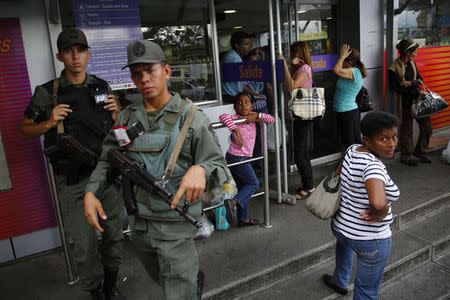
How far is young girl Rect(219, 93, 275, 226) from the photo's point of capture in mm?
3859

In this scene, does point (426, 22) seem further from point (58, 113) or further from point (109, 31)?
point (58, 113)

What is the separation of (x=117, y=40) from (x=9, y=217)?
76.3 inches

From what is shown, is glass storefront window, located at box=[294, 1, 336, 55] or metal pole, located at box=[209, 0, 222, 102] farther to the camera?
glass storefront window, located at box=[294, 1, 336, 55]

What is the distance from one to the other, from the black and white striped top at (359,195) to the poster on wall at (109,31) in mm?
2437

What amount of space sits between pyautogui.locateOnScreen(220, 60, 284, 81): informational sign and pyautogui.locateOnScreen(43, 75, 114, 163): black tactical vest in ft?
6.62

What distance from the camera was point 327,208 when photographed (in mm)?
2650

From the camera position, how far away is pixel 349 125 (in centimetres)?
516

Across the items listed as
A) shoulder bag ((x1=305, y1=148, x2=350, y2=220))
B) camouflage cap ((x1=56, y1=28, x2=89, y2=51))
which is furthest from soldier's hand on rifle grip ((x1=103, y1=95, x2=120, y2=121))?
shoulder bag ((x1=305, y1=148, x2=350, y2=220))

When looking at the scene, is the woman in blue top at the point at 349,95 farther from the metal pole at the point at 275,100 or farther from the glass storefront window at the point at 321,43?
the metal pole at the point at 275,100

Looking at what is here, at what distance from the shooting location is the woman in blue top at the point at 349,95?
4.98m

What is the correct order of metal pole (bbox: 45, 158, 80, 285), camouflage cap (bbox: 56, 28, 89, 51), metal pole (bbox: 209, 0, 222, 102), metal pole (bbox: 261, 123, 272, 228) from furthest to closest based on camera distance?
1. metal pole (bbox: 209, 0, 222, 102)
2. metal pole (bbox: 261, 123, 272, 228)
3. metal pole (bbox: 45, 158, 80, 285)
4. camouflage cap (bbox: 56, 28, 89, 51)

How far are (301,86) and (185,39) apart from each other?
1427 mm

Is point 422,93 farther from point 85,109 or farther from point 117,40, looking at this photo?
point 85,109

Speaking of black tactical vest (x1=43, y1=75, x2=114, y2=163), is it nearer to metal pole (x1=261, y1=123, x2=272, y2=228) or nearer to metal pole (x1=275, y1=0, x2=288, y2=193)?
metal pole (x1=261, y1=123, x2=272, y2=228)
